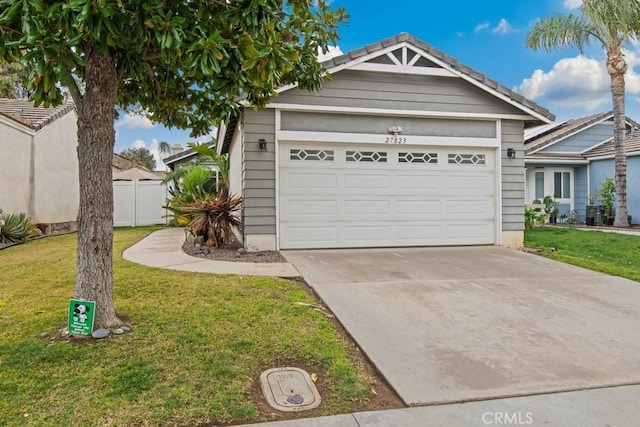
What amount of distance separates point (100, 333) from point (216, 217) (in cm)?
554

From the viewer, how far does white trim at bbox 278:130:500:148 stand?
8.49 meters

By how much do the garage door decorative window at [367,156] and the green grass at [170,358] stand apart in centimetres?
431

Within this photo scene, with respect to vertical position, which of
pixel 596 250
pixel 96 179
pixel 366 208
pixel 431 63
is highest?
pixel 431 63

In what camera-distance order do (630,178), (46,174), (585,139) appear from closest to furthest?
(46,174) → (630,178) → (585,139)

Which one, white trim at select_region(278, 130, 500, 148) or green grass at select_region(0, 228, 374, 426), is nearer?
green grass at select_region(0, 228, 374, 426)

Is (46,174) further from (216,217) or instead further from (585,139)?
(585,139)

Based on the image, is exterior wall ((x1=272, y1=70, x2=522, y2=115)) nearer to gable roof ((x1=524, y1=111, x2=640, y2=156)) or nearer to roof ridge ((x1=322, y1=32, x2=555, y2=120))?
roof ridge ((x1=322, y1=32, x2=555, y2=120))

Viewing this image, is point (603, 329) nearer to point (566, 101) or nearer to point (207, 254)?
point (207, 254)

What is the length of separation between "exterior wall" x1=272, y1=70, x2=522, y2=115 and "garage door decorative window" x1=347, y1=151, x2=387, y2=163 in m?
0.96

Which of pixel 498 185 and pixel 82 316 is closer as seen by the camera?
pixel 82 316

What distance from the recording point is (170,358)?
10.6 ft

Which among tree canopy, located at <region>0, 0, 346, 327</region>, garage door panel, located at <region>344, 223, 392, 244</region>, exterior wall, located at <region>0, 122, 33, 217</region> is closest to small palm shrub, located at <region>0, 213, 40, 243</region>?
exterior wall, located at <region>0, 122, 33, 217</region>

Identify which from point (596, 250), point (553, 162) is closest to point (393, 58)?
point (596, 250)

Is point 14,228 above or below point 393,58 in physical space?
below
